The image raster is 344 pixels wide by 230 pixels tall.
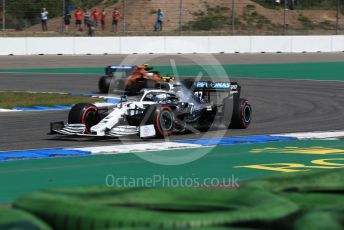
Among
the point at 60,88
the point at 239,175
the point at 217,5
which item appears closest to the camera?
the point at 239,175

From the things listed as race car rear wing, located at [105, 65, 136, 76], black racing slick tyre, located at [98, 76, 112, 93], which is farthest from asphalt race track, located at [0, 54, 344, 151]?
race car rear wing, located at [105, 65, 136, 76]

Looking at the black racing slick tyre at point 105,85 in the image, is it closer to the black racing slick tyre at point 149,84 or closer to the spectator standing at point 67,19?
the black racing slick tyre at point 149,84

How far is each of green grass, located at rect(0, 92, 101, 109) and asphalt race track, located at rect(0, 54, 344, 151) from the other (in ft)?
4.83

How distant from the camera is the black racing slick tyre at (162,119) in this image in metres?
13.6

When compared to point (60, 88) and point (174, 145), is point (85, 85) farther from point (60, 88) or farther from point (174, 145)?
point (174, 145)

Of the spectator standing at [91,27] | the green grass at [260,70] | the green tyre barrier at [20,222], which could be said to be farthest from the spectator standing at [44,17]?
the green tyre barrier at [20,222]

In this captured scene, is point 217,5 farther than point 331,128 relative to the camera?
Yes

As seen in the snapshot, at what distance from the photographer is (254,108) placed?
1961 centimetres

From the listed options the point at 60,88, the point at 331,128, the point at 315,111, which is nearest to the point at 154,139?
the point at 331,128

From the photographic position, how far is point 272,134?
49.2 feet

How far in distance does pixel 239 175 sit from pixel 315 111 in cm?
907

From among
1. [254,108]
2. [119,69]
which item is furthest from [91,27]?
[254,108]

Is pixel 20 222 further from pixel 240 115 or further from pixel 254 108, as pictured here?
pixel 254 108

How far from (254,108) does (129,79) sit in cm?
323
